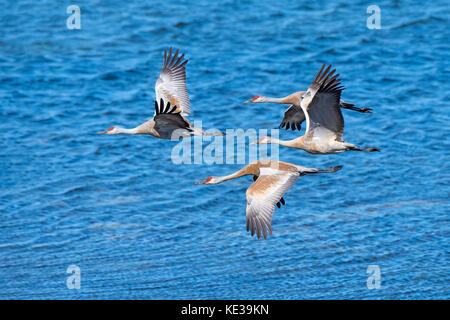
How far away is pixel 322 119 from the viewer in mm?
12586

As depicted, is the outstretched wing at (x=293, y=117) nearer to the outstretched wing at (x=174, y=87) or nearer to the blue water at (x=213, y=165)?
the outstretched wing at (x=174, y=87)

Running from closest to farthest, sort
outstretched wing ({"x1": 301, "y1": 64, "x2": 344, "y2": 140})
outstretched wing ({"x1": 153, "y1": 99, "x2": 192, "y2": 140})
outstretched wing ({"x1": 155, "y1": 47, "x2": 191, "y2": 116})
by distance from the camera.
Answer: outstretched wing ({"x1": 301, "y1": 64, "x2": 344, "y2": 140}), outstretched wing ({"x1": 153, "y1": 99, "x2": 192, "y2": 140}), outstretched wing ({"x1": 155, "y1": 47, "x2": 191, "y2": 116})

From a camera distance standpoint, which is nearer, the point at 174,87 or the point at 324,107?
the point at 324,107

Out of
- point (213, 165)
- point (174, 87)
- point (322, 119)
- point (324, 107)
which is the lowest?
point (213, 165)

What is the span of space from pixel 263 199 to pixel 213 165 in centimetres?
690

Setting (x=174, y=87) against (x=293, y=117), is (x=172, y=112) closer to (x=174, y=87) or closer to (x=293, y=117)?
(x=174, y=87)

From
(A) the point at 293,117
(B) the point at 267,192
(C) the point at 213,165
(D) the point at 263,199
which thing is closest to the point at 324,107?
(B) the point at 267,192

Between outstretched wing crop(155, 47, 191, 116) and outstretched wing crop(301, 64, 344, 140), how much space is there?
9.04 feet

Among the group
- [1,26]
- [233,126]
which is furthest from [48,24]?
[233,126]

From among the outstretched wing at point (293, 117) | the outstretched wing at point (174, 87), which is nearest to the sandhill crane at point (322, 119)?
the outstretched wing at point (293, 117)

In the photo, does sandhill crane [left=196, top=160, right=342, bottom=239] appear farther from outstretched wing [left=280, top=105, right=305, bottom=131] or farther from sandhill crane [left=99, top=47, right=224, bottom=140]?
outstretched wing [left=280, top=105, right=305, bottom=131]

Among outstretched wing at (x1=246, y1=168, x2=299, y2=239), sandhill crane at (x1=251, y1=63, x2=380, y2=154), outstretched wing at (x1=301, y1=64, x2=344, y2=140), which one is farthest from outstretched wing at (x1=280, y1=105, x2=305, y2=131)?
outstretched wing at (x1=246, y1=168, x2=299, y2=239)

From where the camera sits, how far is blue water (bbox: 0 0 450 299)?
14750mm

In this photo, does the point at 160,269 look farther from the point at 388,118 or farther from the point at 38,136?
the point at 388,118
